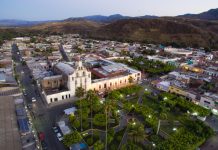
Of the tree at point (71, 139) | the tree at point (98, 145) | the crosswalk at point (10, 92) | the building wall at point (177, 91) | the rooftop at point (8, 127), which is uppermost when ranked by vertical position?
the crosswalk at point (10, 92)

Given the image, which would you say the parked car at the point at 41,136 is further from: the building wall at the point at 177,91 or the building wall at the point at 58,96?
the building wall at the point at 177,91

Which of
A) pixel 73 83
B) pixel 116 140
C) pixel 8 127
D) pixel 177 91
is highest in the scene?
pixel 73 83

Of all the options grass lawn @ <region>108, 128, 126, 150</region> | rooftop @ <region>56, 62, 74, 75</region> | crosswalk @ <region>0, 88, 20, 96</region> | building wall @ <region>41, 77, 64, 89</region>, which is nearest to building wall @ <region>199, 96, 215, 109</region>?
grass lawn @ <region>108, 128, 126, 150</region>

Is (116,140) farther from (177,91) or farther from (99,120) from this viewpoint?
(177,91)

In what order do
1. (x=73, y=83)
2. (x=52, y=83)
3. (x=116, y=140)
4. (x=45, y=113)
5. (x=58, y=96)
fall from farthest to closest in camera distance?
(x=52, y=83), (x=73, y=83), (x=58, y=96), (x=45, y=113), (x=116, y=140)

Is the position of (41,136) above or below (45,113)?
above

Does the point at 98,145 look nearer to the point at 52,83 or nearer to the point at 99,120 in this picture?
the point at 99,120

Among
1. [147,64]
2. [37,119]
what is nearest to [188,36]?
[147,64]

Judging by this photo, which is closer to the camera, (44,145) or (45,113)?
(44,145)

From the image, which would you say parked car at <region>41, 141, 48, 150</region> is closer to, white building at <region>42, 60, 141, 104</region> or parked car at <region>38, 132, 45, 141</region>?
parked car at <region>38, 132, 45, 141</region>

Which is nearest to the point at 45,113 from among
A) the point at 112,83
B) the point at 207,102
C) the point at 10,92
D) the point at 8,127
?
the point at 10,92

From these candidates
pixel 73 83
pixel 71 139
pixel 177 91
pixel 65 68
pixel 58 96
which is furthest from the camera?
pixel 65 68

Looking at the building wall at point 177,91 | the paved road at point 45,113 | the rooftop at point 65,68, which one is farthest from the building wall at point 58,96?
the building wall at point 177,91
